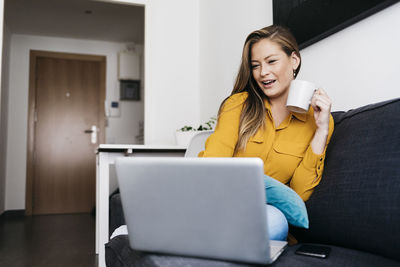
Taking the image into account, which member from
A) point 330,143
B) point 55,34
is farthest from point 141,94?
point 330,143

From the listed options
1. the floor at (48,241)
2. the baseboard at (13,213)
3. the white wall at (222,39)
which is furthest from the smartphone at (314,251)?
the baseboard at (13,213)

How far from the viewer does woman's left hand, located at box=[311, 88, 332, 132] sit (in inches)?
41.9

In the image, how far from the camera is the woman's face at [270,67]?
49.5 inches

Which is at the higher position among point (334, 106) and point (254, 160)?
point (334, 106)

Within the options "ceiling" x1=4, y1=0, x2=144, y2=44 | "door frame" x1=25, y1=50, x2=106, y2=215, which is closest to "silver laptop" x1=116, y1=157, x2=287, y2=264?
"ceiling" x1=4, y1=0, x2=144, y2=44

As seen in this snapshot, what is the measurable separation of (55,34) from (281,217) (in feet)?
16.6

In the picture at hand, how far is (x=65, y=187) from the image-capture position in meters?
5.09

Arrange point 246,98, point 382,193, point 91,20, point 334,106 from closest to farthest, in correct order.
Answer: point 382,193, point 246,98, point 334,106, point 91,20

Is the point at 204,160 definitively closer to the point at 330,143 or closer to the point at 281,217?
the point at 281,217

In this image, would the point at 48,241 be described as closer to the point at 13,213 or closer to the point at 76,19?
the point at 13,213

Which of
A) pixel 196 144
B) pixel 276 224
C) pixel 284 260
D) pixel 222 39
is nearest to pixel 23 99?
pixel 222 39

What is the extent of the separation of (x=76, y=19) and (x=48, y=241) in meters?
2.84

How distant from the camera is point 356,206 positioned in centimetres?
83

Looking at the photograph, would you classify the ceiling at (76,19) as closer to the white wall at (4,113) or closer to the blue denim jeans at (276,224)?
the white wall at (4,113)
